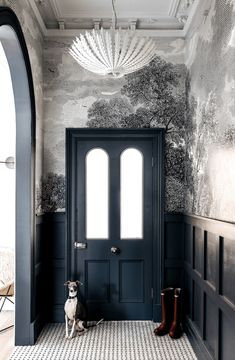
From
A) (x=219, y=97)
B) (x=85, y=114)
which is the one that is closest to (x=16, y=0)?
(x=85, y=114)

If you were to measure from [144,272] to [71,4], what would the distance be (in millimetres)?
3302

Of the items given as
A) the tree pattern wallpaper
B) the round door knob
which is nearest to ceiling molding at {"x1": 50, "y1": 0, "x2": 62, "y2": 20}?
the tree pattern wallpaper

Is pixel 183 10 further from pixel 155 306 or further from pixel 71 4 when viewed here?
pixel 155 306

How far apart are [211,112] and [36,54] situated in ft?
7.30

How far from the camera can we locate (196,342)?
12.7 ft

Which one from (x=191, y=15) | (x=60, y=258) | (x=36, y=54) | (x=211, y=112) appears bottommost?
(x=60, y=258)

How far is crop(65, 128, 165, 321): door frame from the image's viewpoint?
484 centimetres

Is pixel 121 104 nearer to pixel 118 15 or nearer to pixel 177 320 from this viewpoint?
pixel 118 15

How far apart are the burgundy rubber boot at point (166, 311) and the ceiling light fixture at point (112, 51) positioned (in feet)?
8.55

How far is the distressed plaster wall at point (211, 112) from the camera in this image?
287cm

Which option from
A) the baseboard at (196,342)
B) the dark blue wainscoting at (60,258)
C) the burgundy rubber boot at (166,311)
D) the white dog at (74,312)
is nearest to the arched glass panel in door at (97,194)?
the dark blue wainscoting at (60,258)

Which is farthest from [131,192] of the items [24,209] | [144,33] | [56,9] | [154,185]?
[56,9]

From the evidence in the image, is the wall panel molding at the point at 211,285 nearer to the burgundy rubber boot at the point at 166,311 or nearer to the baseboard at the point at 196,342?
the baseboard at the point at 196,342

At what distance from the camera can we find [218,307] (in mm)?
3049
